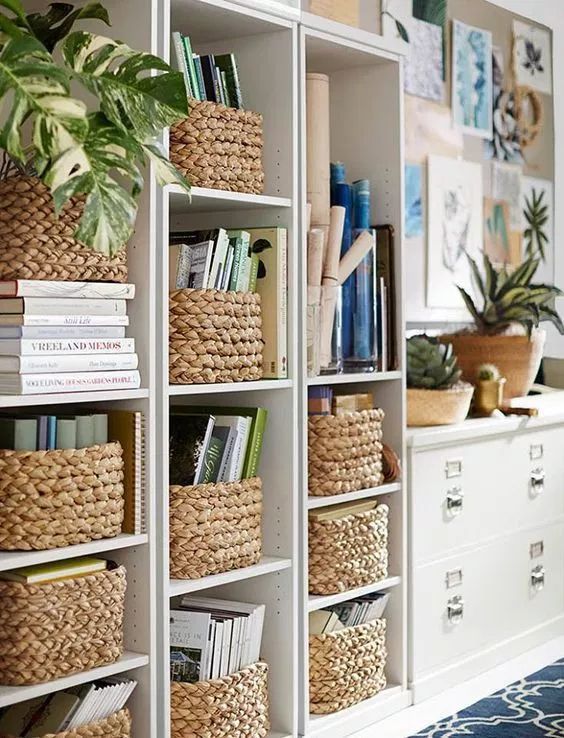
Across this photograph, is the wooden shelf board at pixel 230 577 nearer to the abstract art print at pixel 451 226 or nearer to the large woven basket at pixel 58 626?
the large woven basket at pixel 58 626

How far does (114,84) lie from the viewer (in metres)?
1.90

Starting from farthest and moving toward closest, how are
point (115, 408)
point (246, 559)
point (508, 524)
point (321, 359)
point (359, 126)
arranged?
point (508, 524) < point (359, 126) < point (321, 359) < point (246, 559) < point (115, 408)

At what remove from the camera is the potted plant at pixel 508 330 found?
3799 millimetres

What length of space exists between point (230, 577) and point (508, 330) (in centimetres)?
170

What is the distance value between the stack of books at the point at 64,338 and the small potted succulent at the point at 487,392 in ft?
5.22

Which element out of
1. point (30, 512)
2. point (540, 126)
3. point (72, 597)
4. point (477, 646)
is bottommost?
point (477, 646)

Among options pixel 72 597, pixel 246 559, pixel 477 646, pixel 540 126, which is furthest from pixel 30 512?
pixel 540 126

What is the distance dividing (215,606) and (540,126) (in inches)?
102

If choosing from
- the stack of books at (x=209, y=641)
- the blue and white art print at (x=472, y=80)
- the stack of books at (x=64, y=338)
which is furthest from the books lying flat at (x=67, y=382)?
the blue and white art print at (x=472, y=80)

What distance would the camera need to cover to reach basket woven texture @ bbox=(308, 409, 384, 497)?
283cm

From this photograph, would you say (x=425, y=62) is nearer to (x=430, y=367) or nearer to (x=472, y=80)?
(x=472, y=80)

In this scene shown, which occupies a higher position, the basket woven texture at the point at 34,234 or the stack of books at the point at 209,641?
Answer: the basket woven texture at the point at 34,234

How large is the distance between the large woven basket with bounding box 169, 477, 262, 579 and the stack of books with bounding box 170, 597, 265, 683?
0.12 m

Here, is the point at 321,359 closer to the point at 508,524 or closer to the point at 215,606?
the point at 215,606
